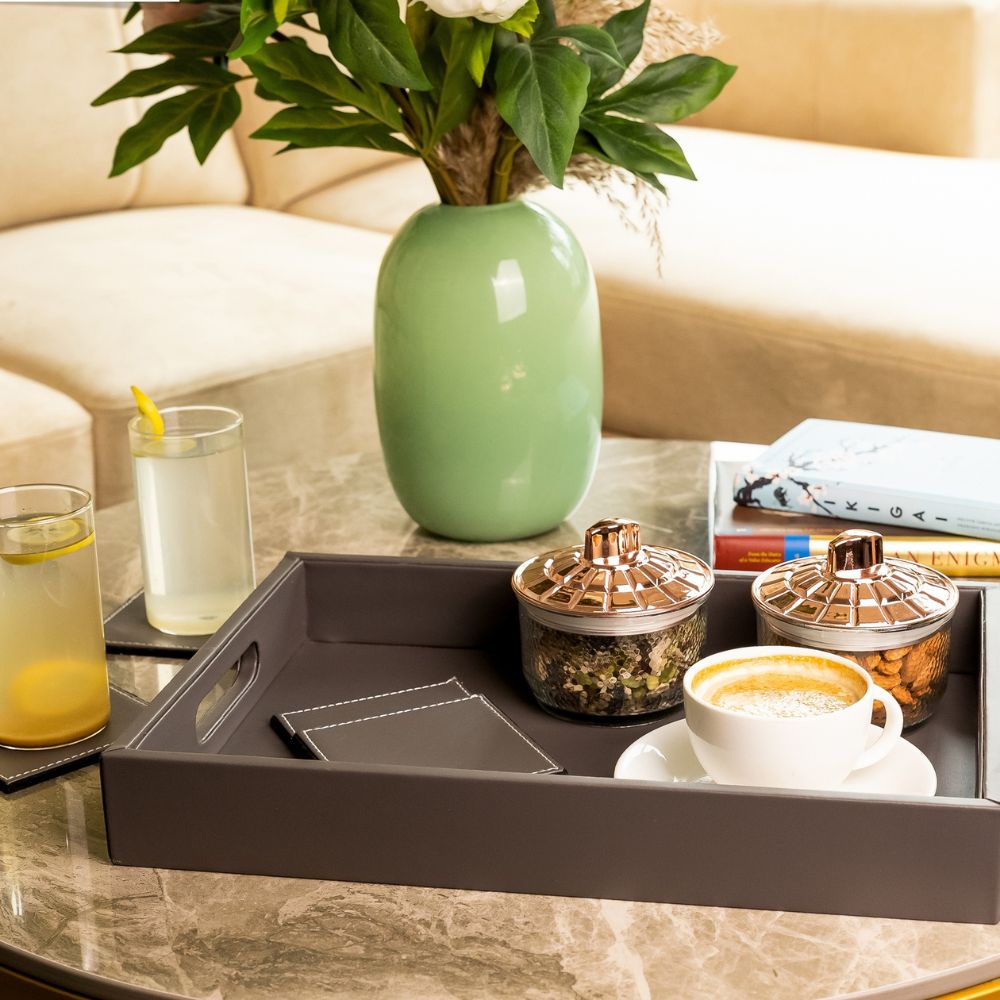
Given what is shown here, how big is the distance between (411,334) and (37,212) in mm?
1556

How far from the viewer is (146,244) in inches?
92.2

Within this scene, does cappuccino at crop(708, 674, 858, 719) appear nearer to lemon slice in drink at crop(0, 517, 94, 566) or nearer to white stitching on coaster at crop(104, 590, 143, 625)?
lemon slice in drink at crop(0, 517, 94, 566)

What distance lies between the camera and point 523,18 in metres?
1.00

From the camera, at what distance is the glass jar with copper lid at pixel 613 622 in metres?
0.86

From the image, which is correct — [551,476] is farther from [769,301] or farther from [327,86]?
[769,301]

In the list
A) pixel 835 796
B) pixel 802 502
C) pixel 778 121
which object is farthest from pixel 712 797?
pixel 778 121

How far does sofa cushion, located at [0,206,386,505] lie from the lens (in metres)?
1.85

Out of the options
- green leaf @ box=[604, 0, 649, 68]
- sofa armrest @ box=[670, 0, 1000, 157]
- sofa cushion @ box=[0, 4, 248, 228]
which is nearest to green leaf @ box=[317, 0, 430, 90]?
green leaf @ box=[604, 0, 649, 68]

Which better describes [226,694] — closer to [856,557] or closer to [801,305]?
[856,557]

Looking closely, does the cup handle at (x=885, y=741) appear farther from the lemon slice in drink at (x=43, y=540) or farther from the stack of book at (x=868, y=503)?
the lemon slice in drink at (x=43, y=540)

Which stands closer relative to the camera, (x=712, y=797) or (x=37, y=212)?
(x=712, y=797)

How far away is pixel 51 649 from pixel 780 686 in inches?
17.6

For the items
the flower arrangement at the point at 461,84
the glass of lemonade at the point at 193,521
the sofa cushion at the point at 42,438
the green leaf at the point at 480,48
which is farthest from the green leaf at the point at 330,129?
the sofa cushion at the point at 42,438

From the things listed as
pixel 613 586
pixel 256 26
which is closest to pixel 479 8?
pixel 256 26
